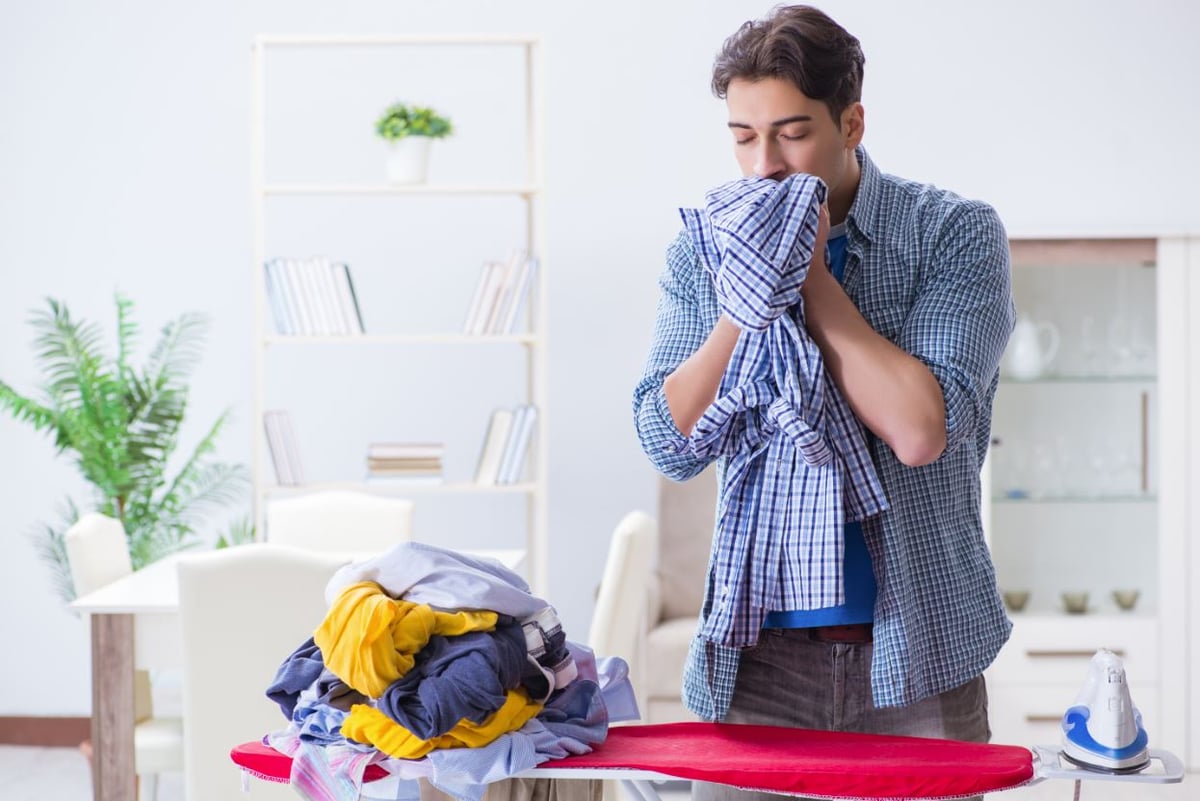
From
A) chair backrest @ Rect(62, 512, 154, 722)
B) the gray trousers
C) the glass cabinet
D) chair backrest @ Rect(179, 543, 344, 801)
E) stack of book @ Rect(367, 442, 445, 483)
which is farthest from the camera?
stack of book @ Rect(367, 442, 445, 483)

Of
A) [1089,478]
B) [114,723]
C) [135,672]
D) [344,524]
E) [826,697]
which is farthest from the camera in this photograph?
[1089,478]

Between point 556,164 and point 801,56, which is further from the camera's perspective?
point 556,164

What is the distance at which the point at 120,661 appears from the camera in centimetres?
263

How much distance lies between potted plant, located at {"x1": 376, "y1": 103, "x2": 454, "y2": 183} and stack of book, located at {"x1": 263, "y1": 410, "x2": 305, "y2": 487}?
2.59 feet

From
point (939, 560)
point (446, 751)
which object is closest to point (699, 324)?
point (939, 560)

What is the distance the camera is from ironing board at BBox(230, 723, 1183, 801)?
3.85ft

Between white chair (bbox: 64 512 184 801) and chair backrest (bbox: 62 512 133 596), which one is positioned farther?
chair backrest (bbox: 62 512 133 596)

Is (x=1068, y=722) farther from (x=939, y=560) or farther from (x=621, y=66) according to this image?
(x=621, y=66)

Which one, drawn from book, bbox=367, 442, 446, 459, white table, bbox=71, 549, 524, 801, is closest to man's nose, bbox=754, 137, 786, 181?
white table, bbox=71, 549, 524, 801

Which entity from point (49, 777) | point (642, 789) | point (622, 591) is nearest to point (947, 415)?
point (642, 789)

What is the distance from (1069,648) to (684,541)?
1169 mm

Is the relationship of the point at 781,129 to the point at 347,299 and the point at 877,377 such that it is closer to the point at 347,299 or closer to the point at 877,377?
the point at 877,377

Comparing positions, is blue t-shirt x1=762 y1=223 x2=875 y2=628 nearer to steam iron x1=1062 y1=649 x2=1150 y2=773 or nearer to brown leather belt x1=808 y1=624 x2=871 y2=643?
brown leather belt x1=808 y1=624 x2=871 y2=643

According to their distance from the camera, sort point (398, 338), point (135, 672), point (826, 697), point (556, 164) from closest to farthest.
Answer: point (826, 697)
point (135, 672)
point (398, 338)
point (556, 164)
